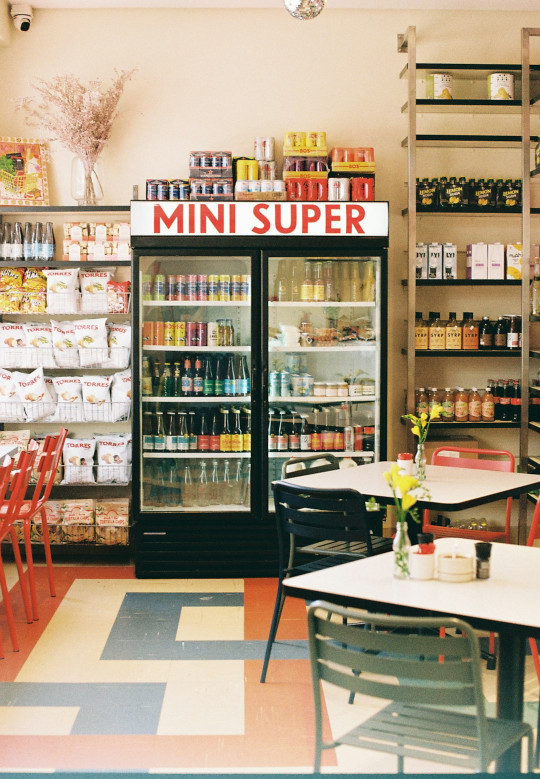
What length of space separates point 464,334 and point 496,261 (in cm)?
55

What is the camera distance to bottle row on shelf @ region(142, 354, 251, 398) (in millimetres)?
5715

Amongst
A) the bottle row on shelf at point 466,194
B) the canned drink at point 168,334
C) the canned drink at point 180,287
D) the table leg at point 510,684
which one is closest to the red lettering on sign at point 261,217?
the canned drink at point 180,287

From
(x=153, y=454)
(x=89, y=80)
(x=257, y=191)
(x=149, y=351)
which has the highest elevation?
Result: (x=89, y=80)

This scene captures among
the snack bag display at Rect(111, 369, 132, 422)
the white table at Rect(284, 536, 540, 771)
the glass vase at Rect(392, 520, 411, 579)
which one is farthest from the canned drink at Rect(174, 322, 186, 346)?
the glass vase at Rect(392, 520, 411, 579)

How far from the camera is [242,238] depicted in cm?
547

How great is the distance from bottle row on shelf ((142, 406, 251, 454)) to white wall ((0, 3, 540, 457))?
5.33 ft

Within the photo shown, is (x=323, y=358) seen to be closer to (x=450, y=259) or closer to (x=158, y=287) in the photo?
(x=450, y=259)

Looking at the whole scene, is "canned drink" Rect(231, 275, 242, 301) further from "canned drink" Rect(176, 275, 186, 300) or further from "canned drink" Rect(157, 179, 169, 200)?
"canned drink" Rect(157, 179, 169, 200)

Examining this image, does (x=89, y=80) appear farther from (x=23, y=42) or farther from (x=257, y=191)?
(x=257, y=191)

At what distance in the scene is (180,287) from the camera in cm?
570

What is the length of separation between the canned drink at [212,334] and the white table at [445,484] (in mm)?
1578

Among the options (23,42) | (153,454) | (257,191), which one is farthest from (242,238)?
(23,42)

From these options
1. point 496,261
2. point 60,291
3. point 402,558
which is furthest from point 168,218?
point 402,558

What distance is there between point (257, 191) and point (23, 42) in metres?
2.07
